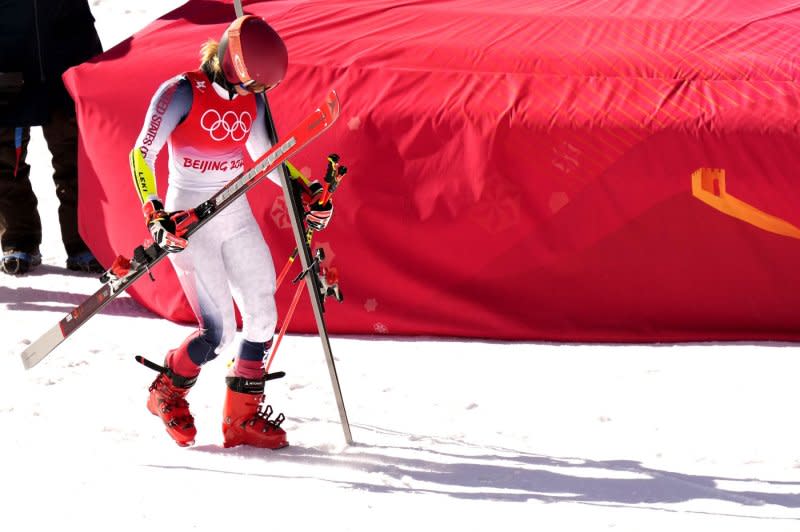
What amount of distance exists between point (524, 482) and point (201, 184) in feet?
4.71

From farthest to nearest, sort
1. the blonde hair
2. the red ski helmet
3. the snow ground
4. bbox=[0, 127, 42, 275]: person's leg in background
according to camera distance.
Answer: bbox=[0, 127, 42, 275]: person's leg in background
the blonde hair
the red ski helmet
the snow ground

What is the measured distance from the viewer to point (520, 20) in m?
5.73

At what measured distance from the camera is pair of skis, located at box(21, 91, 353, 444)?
3.65 m

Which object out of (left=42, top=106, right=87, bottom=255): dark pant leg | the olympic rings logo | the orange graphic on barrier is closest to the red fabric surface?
the orange graphic on barrier

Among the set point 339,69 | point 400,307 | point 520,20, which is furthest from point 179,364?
point 520,20

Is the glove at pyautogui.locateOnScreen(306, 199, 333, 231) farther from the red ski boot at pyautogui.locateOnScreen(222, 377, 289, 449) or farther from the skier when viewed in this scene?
the red ski boot at pyautogui.locateOnScreen(222, 377, 289, 449)

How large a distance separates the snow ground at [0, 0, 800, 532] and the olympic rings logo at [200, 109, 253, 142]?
1069 mm

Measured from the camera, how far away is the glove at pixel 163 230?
3.61 meters

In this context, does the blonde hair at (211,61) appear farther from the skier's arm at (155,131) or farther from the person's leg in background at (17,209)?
the person's leg in background at (17,209)

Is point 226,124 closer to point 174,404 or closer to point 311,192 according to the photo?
point 311,192

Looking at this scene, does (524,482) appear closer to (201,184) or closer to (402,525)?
(402,525)

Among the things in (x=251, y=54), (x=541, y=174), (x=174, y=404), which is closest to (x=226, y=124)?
(x=251, y=54)

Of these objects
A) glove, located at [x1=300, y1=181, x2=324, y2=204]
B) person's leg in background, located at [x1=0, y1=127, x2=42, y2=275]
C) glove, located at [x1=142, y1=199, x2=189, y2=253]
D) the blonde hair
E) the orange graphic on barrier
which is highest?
the blonde hair

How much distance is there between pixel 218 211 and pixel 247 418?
2.52ft
